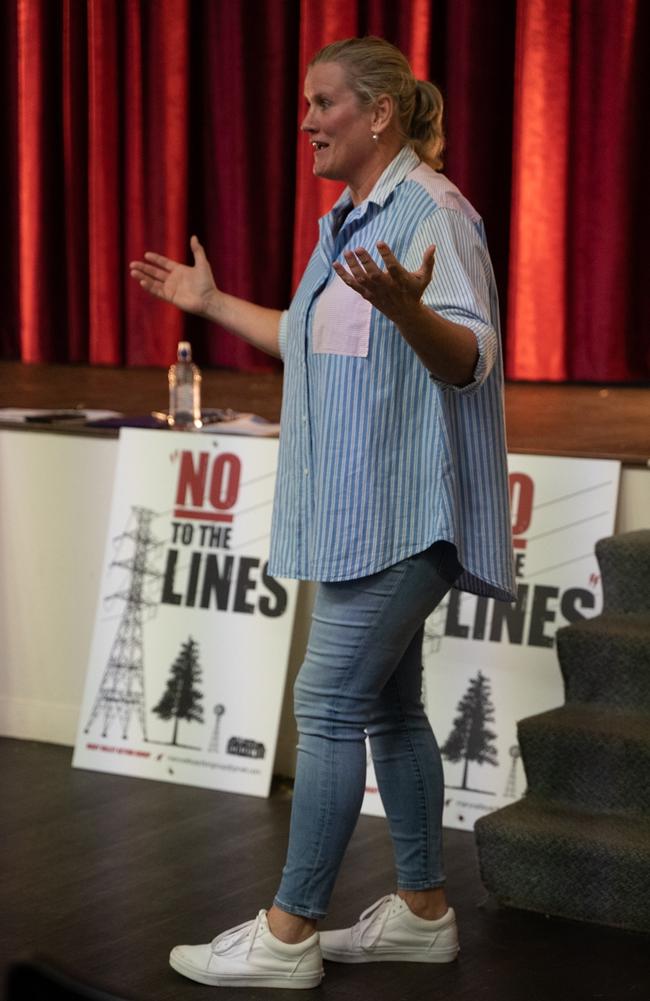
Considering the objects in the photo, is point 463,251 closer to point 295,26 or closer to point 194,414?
point 194,414

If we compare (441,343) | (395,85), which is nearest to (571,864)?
(441,343)

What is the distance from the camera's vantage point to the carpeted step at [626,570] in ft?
9.12

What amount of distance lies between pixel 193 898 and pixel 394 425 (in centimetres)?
98

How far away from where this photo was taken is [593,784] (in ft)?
8.50

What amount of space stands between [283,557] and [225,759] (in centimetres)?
120

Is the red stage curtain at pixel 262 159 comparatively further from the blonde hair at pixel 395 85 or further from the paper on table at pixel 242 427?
the blonde hair at pixel 395 85

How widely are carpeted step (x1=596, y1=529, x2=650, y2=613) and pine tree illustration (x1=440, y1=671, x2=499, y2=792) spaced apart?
330 millimetres

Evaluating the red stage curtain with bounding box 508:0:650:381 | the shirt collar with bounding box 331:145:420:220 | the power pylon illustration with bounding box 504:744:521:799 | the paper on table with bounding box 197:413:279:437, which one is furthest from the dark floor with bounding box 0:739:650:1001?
the red stage curtain with bounding box 508:0:650:381

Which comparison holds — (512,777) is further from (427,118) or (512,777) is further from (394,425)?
(427,118)

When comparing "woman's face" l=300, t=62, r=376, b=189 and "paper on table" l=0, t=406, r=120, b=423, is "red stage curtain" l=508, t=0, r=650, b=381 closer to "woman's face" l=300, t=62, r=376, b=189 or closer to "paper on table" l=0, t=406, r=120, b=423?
"paper on table" l=0, t=406, r=120, b=423

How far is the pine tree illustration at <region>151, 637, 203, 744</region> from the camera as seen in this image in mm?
3213

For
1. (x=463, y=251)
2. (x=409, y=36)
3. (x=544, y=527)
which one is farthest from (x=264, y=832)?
(x=409, y=36)

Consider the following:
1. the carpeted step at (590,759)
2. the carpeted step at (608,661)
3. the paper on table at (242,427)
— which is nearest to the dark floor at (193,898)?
the carpeted step at (590,759)

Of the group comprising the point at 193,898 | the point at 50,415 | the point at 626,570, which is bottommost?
the point at 193,898
